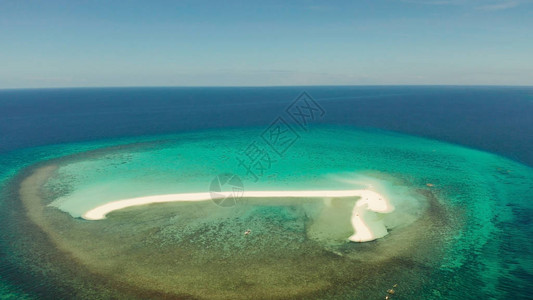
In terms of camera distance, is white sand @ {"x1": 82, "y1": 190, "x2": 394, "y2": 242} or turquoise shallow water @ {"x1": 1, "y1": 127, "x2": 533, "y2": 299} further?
white sand @ {"x1": 82, "y1": 190, "x2": 394, "y2": 242}

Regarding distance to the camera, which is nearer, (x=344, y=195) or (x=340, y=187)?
Answer: (x=344, y=195)

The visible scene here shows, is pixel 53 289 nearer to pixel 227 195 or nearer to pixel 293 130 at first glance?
pixel 227 195

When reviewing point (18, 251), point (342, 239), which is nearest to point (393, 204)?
point (342, 239)

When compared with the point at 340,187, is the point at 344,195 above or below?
below

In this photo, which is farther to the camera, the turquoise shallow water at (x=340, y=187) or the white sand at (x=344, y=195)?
the white sand at (x=344, y=195)
